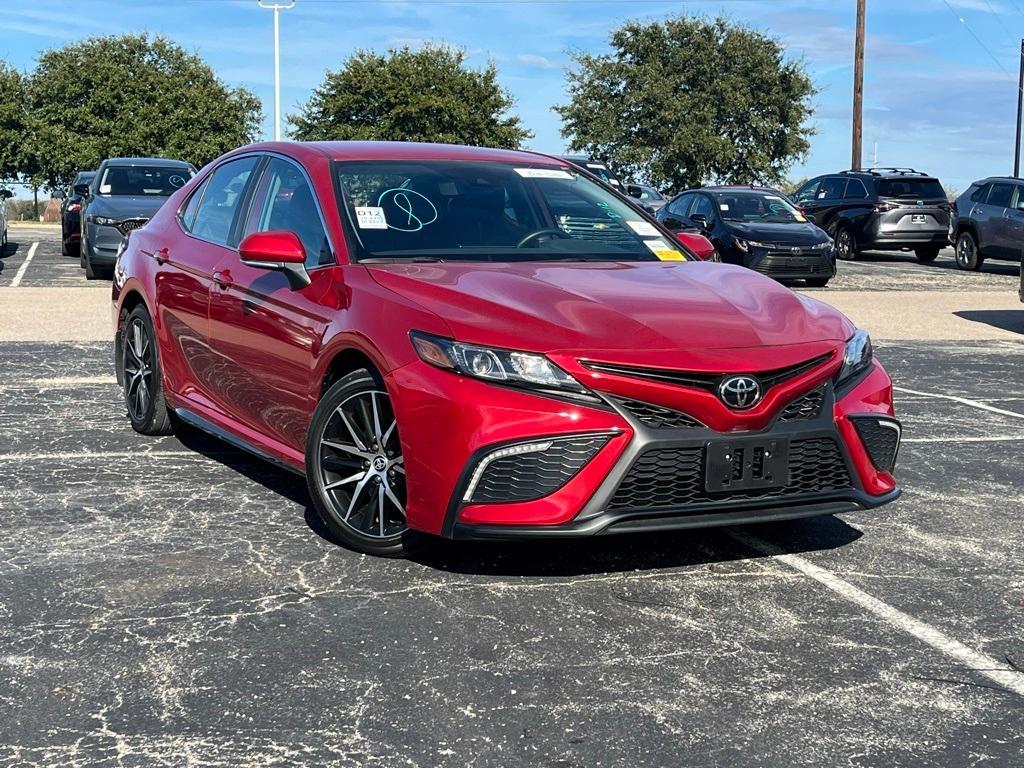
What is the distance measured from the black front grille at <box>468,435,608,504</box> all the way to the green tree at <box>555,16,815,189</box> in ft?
157

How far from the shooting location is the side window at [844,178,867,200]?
27.2m

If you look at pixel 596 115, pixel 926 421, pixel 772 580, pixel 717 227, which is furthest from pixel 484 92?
pixel 772 580

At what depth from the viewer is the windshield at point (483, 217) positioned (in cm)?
549

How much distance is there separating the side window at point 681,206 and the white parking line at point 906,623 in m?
17.5

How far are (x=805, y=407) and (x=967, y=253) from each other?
22.0 meters

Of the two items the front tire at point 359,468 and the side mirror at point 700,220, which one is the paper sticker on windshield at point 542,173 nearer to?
the front tire at point 359,468

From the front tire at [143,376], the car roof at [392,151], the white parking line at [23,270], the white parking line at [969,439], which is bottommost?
the white parking line at [23,270]

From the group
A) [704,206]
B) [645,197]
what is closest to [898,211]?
[645,197]

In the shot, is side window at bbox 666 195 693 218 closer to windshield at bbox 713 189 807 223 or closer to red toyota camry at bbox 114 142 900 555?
windshield at bbox 713 189 807 223

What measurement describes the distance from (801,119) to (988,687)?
52.0 m

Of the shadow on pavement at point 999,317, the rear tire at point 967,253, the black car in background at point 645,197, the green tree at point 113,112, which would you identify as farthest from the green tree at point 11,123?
the shadow on pavement at point 999,317

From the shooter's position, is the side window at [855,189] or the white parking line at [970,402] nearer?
the white parking line at [970,402]

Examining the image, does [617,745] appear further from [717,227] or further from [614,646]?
[717,227]

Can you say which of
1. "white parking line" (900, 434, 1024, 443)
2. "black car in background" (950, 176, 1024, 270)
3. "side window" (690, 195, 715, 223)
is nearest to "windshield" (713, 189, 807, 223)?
"side window" (690, 195, 715, 223)
